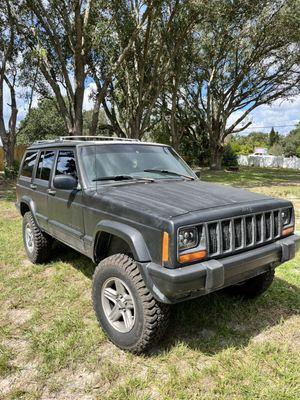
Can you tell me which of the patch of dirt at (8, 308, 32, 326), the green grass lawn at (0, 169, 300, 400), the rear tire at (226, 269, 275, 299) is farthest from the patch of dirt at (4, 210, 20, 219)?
the rear tire at (226, 269, 275, 299)

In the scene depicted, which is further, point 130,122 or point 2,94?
point 130,122

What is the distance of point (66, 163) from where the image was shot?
13.9 ft

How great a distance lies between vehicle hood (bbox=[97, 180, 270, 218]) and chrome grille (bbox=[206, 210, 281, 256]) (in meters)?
0.17

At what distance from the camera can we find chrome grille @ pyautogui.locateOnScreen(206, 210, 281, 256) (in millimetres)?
2779

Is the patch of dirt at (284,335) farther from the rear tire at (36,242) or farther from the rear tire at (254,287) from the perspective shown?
the rear tire at (36,242)

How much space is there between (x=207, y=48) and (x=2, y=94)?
11829 mm

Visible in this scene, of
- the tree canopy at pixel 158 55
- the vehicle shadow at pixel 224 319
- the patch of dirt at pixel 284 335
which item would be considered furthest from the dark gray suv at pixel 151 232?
the tree canopy at pixel 158 55

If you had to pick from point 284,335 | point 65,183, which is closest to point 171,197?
point 65,183

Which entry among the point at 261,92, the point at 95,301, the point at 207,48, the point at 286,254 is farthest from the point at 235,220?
the point at 261,92

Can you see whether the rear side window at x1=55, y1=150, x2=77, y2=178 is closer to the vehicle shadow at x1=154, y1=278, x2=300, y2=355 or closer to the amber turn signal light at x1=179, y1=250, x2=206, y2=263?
the amber turn signal light at x1=179, y1=250, x2=206, y2=263

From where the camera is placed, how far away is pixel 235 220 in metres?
2.94

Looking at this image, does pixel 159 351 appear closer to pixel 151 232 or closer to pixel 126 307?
pixel 126 307

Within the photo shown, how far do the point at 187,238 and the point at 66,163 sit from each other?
2.21m

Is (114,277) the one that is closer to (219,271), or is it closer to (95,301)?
(95,301)
